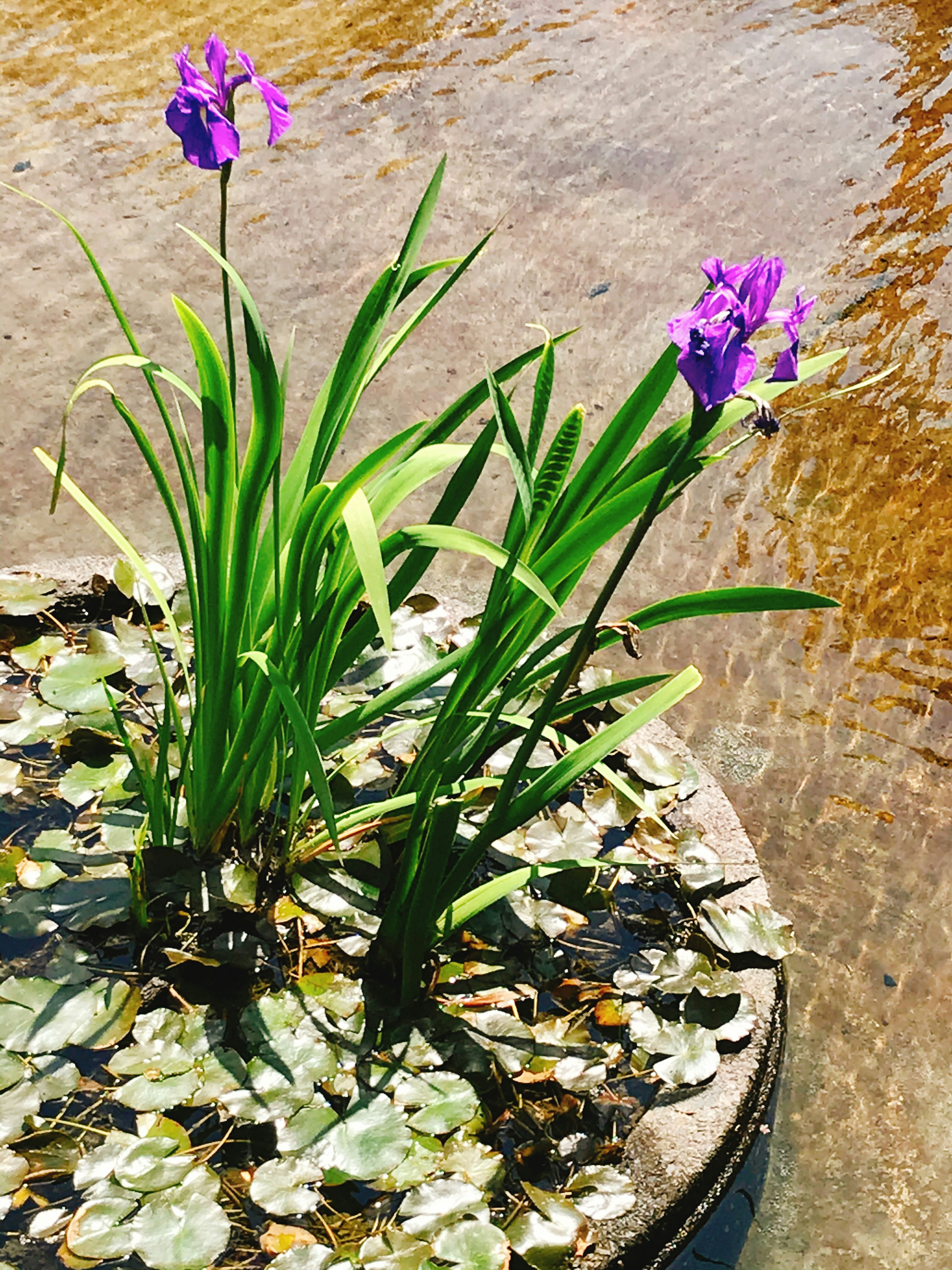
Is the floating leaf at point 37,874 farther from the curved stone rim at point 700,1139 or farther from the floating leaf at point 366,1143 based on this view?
the curved stone rim at point 700,1139

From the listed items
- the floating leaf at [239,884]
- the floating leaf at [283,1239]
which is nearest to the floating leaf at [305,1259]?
the floating leaf at [283,1239]

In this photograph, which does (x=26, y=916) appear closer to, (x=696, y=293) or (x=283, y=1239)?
(x=283, y=1239)

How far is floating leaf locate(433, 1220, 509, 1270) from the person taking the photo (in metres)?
1.02

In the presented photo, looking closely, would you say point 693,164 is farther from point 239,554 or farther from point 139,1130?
point 139,1130

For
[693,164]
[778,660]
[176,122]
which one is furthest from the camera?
[693,164]

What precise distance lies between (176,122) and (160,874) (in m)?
0.73

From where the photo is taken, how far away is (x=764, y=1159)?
132cm

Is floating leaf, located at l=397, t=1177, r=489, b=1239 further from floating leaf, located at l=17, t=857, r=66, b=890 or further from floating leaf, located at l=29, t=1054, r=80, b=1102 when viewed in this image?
floating leaf, located at l=17, t=857, r=66, b=890

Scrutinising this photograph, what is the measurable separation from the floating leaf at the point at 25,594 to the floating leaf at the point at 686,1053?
941 mm

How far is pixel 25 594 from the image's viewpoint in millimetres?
1603

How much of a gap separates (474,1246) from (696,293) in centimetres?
209

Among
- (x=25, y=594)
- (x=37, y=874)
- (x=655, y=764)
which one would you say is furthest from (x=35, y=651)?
(x=655, y=764)

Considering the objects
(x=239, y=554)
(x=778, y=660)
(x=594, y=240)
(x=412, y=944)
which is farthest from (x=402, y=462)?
(x=594, y=240)

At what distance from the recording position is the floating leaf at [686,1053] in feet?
3.97
